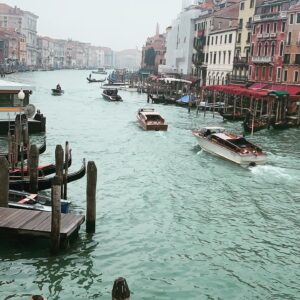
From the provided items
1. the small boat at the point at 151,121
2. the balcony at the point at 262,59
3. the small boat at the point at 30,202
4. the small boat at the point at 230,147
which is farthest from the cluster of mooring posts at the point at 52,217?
the balcony at the point at 262,59

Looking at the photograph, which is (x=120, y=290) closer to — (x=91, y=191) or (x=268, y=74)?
(x=91, y=191)

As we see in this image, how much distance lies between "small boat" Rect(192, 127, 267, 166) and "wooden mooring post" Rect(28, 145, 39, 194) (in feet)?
29.0

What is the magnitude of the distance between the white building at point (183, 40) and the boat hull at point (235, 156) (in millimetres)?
43859

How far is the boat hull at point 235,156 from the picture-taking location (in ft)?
59.2

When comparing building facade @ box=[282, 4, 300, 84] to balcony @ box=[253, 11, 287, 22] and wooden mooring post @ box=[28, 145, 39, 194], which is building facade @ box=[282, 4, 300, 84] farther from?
wooden mooring post @ box=[28, 145, 39, 194]

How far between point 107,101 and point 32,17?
10817 centimetres

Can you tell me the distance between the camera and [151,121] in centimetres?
2764

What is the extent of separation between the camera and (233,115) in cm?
3319

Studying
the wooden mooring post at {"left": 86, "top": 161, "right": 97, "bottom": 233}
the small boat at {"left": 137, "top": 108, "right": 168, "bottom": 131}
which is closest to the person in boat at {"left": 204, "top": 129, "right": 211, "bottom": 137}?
the small boat at {"left": 137, "top": 108, "right": 168, "bottom": 131}

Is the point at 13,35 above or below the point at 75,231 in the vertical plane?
above

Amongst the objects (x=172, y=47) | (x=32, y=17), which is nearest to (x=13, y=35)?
(x=32, y=17)

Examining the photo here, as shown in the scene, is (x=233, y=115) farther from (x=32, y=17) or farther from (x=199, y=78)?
(x=32, y=17)

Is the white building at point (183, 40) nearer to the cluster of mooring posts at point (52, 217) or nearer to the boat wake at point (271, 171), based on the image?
the boat wake at point (271, 171)

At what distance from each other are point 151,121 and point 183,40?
39.7 meters
